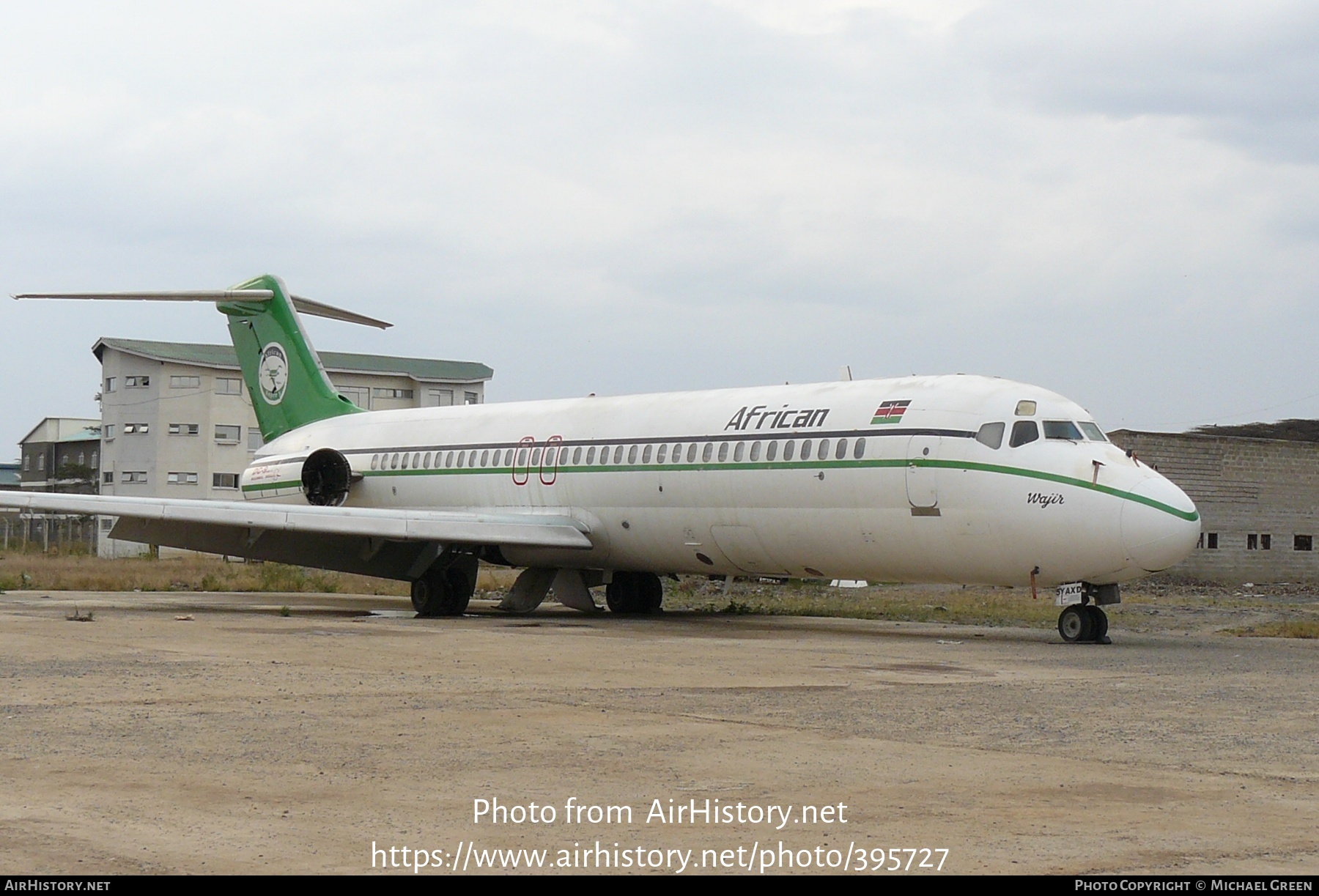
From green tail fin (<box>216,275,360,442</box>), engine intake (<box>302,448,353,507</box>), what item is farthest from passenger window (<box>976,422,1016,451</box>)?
green tail fin (<box>216,275,360,442</box>)

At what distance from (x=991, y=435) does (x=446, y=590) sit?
9517 mm

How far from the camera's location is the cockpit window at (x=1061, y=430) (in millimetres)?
18484

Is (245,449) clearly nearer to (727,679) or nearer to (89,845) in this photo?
(727,679)

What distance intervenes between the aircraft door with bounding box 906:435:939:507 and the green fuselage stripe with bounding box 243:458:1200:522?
22mm

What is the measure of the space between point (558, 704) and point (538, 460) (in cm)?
1404

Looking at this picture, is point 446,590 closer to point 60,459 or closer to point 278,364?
point 278,364

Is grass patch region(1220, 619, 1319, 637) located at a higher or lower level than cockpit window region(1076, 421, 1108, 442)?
lower

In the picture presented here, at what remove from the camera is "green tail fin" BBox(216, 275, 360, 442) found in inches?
1202

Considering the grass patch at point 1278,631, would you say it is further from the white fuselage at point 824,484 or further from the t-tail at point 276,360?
the t-tail at point 276,360

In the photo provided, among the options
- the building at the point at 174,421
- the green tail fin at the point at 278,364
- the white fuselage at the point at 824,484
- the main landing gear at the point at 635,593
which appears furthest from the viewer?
the building at the point at 174,421

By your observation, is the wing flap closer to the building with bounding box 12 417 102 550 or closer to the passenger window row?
the passenger window row

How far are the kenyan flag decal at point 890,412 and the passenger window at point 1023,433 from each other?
157 cm

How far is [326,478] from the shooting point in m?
28.6

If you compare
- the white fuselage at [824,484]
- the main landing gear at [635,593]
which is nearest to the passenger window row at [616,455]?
the white fuselage at [824,484]
